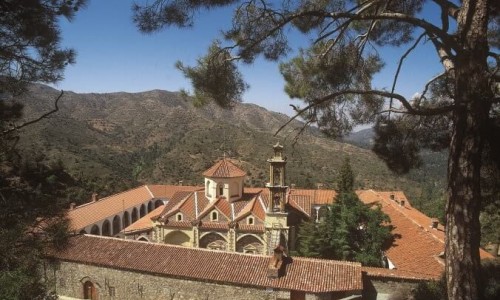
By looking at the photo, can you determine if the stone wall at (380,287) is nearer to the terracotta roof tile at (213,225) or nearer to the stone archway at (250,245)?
the stone archway at (250,245)

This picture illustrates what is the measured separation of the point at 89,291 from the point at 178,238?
21.3 feet

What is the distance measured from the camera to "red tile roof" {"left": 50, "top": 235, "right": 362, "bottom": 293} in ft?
50.9

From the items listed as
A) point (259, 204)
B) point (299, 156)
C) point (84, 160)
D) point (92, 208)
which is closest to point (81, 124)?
point (84, 160)

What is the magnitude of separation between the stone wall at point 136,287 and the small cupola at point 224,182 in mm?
8399

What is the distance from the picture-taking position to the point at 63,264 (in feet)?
61.3

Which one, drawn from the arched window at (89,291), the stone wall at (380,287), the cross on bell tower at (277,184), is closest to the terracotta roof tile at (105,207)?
the arched window at (89,291)

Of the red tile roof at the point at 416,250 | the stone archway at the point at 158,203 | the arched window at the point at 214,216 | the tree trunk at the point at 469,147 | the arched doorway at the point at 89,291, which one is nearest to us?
the tree trunk at the point at 469,147

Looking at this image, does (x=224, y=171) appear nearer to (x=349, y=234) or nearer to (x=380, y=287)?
(x=349, y=234)

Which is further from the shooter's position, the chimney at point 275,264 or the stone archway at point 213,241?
the stone archway at point 213,241

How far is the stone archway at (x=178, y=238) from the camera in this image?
931 inches

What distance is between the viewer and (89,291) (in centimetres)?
1825

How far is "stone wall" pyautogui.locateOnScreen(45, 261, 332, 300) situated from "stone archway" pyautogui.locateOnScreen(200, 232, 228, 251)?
247 inches

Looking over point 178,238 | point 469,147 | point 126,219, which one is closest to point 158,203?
point 126,219

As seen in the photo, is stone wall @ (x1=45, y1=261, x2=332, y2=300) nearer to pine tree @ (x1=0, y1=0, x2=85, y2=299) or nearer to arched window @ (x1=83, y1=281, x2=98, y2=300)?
arched window @ (x1=83, y1=281, x2=98, y2=300)
